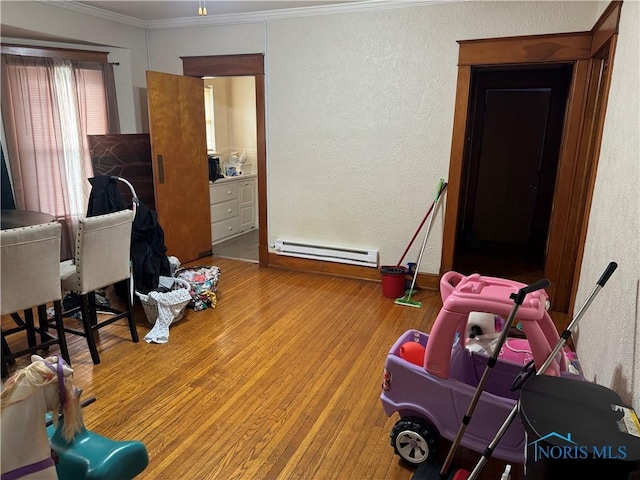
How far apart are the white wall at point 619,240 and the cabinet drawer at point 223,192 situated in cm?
404

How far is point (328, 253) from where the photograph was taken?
4.42m

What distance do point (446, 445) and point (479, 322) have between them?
69 cm

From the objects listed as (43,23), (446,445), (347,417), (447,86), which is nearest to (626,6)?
(447,86)

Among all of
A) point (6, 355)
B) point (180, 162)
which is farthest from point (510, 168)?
point (6, 355)

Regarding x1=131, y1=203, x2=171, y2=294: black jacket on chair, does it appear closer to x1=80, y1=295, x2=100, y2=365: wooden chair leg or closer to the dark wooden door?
x1=80, y1=295, x2=100, y2=365: wooden chair leg

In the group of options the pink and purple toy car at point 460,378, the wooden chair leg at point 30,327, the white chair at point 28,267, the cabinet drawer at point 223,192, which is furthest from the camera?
the cabinet drawer at point 223,192

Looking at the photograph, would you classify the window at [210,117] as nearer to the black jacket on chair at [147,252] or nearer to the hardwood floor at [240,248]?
the hardwood floor at [240,248]

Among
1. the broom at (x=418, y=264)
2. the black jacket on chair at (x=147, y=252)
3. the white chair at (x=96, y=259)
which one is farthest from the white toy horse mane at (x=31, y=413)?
the broom at (x=418, y=264)

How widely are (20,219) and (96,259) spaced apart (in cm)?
64

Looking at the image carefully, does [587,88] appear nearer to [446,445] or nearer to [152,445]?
[446,445]

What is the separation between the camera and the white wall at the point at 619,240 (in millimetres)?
1681

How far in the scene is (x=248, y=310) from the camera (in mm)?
3605
